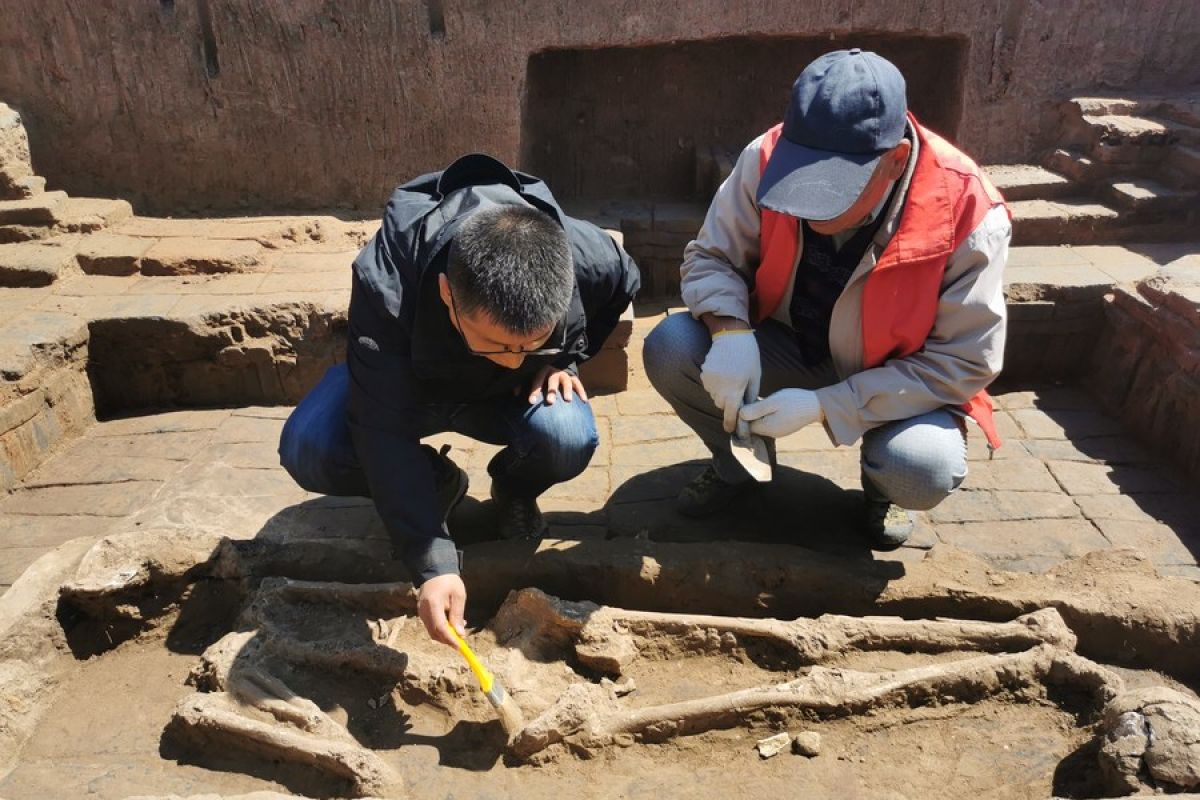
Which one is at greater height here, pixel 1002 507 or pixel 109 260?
pixel 109 260

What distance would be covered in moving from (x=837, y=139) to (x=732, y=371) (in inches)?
30.3

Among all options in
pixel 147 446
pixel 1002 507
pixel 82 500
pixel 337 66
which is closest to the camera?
pixel 1002 507

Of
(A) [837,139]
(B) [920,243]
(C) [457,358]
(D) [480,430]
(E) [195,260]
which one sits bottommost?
(D) [480,430]

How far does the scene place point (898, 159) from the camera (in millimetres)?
2684

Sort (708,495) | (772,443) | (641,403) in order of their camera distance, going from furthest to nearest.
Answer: (641,403) → (708,495) → (772,443)

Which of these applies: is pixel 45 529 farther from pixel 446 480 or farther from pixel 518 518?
pixel 518 518

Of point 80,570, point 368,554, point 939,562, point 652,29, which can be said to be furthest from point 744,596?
point 652,29

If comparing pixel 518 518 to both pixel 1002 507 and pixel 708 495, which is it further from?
pixel 1002 507

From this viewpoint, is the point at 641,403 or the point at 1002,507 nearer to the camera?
the point at 1002,507

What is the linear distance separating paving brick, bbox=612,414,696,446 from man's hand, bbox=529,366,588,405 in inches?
40.9

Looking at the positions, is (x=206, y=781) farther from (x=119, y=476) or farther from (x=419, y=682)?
(x=119, y=476)

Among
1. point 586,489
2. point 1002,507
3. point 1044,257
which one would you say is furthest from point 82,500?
point 1044,257

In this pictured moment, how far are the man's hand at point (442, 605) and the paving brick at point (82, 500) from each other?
171 cm

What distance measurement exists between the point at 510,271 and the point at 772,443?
144cm
